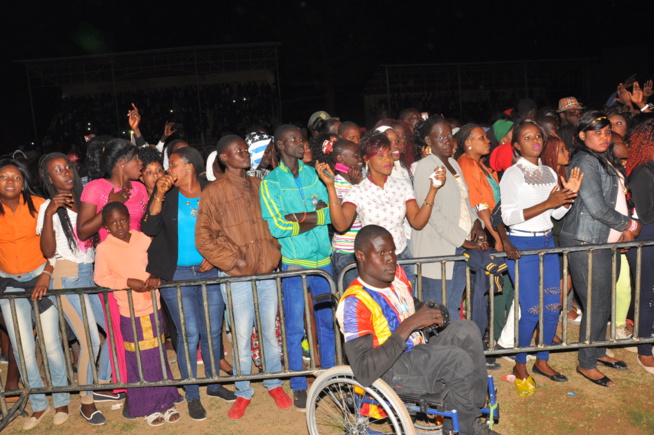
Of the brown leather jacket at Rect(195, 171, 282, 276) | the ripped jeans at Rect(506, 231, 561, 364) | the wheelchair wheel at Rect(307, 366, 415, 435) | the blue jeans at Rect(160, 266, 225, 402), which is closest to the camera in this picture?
the wheelchair wheel at Rect(307, 366, 415, 435)

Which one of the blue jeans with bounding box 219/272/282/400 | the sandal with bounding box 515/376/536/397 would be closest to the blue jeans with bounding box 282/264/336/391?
the blue jeans with bounding box 219/272/282/400

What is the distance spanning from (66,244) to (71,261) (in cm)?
16

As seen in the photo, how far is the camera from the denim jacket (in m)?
4.75

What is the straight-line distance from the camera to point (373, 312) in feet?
11.8

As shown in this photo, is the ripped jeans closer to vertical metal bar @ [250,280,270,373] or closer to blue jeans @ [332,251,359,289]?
blue jeans @ [332,251,359,289]

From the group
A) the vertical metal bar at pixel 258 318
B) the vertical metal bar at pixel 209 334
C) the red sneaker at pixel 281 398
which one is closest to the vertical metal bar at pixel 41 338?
the vertical metal bar at pixel 209 334

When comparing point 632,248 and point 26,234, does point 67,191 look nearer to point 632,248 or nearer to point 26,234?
point 26,234

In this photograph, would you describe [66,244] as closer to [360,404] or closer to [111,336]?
[111,336]

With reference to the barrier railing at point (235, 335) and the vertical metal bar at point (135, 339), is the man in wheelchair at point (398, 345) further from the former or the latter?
the vertical metal bar at point (135, 339)

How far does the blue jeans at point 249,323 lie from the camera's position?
4.72m

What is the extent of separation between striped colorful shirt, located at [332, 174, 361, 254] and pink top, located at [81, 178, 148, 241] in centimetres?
175

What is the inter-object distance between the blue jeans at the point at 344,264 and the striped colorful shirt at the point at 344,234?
4cm

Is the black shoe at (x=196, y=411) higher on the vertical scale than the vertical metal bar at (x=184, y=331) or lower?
lower

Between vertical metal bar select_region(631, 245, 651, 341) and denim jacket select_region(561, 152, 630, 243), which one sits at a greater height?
denim jacket select_region(561, 152, 630, 243)
